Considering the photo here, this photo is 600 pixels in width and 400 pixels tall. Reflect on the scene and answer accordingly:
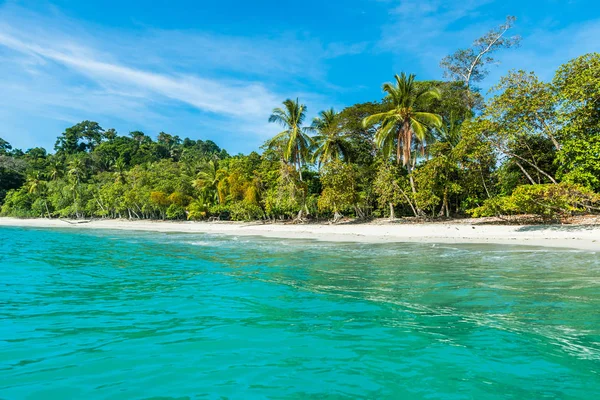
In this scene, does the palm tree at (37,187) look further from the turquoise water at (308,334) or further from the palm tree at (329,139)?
the turquoise water at (308,334)

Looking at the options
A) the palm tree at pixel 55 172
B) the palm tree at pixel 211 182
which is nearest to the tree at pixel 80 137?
the palm tree at pixel 55 172

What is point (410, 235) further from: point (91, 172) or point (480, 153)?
point (91, 172)

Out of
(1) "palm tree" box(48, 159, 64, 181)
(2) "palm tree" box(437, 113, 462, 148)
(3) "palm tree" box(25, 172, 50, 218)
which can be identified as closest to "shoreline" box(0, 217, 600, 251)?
(2) "palm tree" box(437, 113, 462, 148)

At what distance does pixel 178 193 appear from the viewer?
43781 millimetres

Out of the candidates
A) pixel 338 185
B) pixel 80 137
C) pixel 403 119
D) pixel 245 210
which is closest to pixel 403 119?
pixel 403 119

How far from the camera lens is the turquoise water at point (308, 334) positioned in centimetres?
343

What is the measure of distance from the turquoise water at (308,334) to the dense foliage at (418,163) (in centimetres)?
1137

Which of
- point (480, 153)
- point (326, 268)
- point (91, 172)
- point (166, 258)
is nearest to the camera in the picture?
point (326, 268)

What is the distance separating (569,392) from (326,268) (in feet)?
24.3

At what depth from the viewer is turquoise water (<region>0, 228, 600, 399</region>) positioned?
3426mm

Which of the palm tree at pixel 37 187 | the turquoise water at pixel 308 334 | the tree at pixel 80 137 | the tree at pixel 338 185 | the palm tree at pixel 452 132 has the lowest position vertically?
the turquoise water at pixel 308 334

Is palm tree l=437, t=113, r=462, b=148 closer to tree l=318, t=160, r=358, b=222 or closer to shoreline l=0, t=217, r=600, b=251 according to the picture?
tree l=318, t=160, r=358, b=222

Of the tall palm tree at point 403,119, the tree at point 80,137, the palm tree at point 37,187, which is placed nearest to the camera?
the tall palm tree at point 403,119

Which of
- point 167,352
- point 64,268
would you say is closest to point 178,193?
point 64,268
